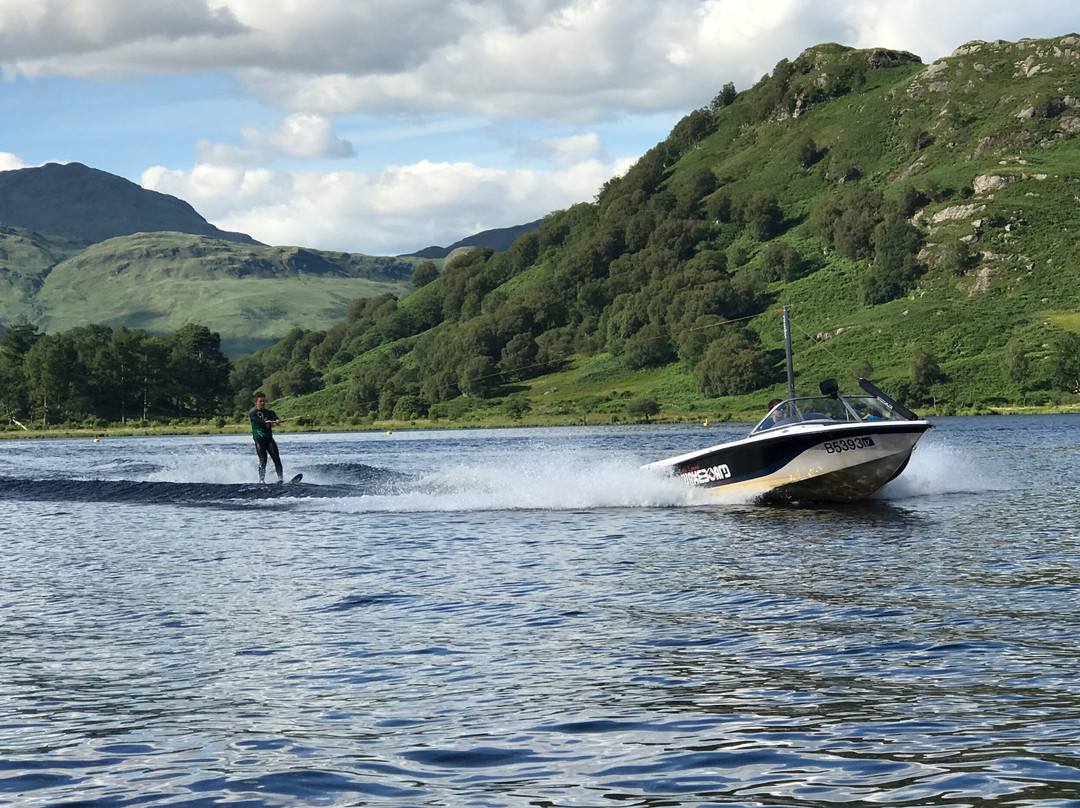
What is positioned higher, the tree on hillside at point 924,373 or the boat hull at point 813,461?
the tree on hillside at point 924,373

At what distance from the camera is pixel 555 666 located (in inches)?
441

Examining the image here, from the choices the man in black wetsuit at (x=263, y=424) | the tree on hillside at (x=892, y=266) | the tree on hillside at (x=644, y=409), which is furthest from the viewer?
the tree on hillside at (x=892, y=266)

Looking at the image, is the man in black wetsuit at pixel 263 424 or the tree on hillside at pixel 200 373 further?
the tree on hillside at pixel 200 373

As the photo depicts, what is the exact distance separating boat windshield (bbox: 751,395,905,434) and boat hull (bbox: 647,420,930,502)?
468 mm

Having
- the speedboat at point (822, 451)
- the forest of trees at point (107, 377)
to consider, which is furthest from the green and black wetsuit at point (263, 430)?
the forest of trees at point (107, 377)

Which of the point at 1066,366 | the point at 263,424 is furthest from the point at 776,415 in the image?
the point at 1066,366

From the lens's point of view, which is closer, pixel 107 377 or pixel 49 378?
pixel 49 378

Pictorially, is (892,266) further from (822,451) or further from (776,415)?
(822,451)

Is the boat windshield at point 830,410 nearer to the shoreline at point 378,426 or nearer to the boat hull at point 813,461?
the boat hull at point 813,461

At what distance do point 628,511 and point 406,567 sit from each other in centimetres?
1064

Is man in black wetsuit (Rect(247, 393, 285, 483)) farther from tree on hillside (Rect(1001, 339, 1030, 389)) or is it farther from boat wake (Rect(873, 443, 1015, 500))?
tree on hillside (Rect(1001, 339, 1030, 389))

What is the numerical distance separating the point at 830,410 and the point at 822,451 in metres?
1.26

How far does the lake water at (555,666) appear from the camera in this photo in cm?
780

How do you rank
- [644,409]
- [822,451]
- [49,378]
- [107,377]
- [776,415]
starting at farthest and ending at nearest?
1. [107,377]
2. [49,378]
3. [644,409]
4. [776,415]
5. [822,451]
